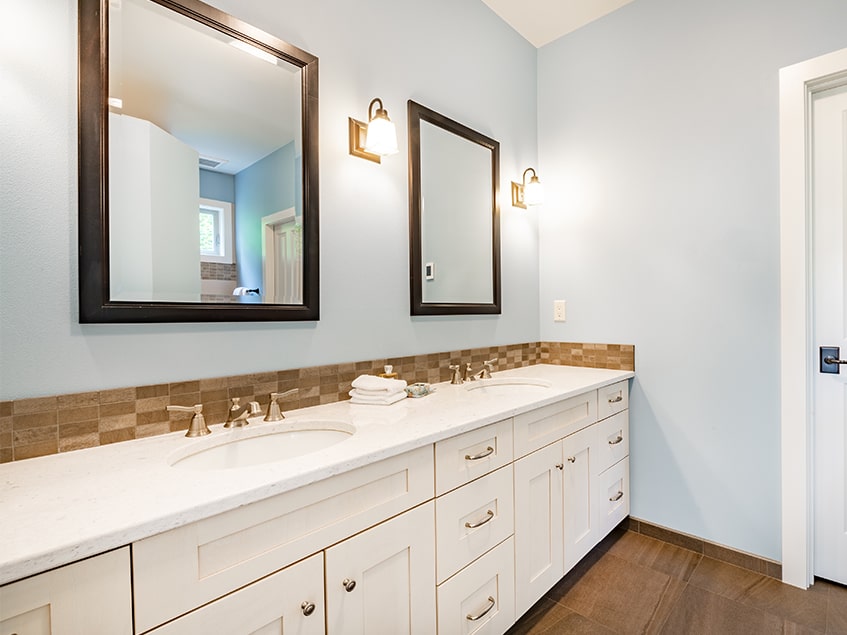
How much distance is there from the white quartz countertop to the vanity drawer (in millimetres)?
41

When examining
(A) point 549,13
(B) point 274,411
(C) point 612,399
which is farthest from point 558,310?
(B) point 274,411

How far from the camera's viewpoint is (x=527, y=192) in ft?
7.95

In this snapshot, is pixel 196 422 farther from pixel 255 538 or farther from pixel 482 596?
pixel 482 596

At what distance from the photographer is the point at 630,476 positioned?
2.26 m

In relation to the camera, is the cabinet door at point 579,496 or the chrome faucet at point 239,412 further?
the cabinet door at point 579,496

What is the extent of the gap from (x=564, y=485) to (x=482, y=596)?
558mm

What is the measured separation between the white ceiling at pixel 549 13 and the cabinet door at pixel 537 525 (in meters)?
2.20

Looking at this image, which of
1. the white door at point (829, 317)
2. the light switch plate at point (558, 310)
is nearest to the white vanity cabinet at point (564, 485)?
the light switch plate at point (558, 310)

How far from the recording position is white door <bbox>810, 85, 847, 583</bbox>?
1.75 meters

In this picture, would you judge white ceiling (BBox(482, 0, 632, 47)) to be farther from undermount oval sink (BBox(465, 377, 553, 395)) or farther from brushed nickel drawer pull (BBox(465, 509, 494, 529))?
brushed nickel drawer pull (BBox(465, 509, 494, 529))

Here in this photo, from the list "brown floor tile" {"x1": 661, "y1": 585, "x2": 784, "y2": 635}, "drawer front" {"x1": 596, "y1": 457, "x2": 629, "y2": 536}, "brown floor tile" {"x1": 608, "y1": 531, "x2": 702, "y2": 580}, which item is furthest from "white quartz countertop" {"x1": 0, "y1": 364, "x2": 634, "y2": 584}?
"brown floor tile" {"x1": 608, "y1": 531, "x2": 702, "y2": 580}

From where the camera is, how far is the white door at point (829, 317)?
68.7 inches

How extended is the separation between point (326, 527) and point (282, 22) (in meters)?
1.54

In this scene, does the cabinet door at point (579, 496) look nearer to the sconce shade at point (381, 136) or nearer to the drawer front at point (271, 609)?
the drawer front at point (271, 609)
